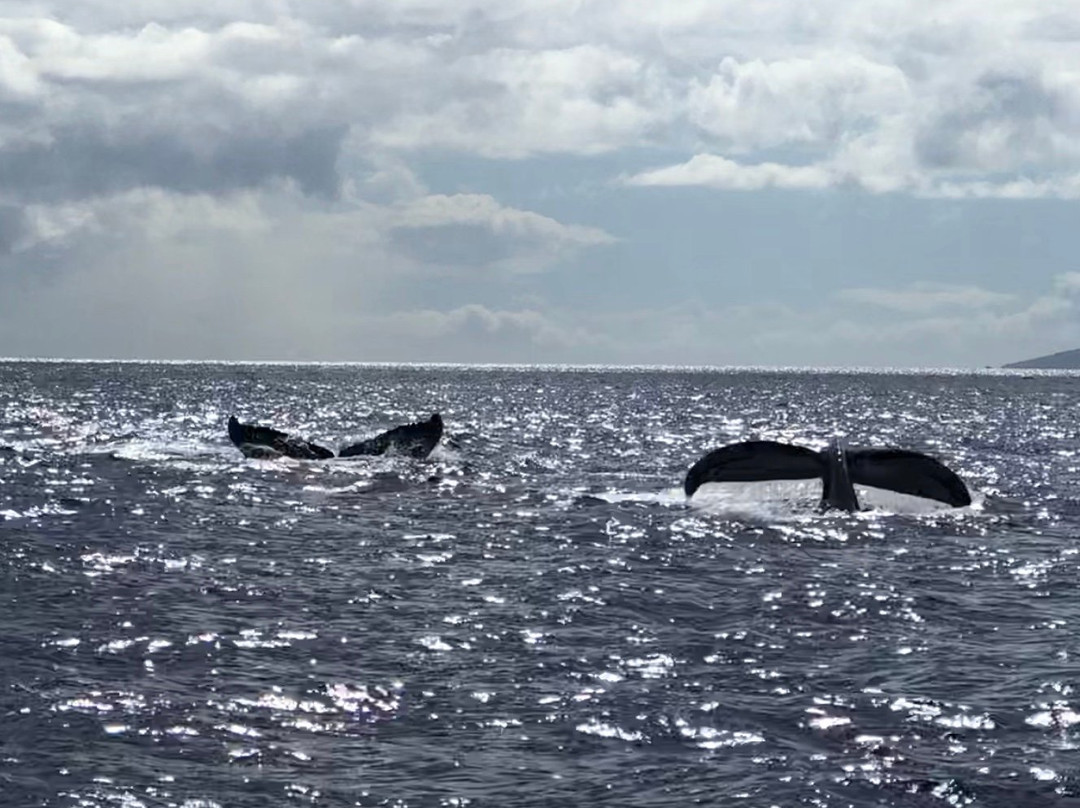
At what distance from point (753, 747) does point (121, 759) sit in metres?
5.74

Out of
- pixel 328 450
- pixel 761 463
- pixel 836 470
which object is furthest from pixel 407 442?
pixel 761 463

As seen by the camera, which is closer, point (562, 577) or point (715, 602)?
point (715, 602)

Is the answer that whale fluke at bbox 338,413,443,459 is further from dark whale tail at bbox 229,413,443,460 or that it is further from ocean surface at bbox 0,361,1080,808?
ocean surface at bbox 0,361,1080,808

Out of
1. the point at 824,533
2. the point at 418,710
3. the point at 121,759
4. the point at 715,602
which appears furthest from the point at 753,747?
the point at 824,533

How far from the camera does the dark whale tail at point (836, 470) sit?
31.6 m

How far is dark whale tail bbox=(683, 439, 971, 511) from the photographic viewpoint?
3156 cm

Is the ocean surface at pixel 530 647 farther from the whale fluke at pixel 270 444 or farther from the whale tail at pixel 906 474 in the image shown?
the whale fluke at pixel 270 444

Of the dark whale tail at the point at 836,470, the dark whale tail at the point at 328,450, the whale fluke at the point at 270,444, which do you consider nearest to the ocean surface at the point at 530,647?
the dark whale tail at the point at 836,470

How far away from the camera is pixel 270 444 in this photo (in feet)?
170

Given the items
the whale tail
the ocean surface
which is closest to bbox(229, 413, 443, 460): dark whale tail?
the ocean surface

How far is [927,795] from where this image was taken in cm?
1295

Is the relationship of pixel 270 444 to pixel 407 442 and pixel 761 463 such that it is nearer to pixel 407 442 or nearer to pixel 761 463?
pixel 407 442

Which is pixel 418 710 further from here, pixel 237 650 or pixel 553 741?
pixel 237 650

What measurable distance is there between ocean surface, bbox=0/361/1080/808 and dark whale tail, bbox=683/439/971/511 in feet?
2.48
